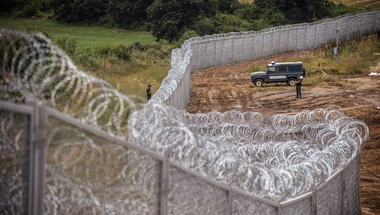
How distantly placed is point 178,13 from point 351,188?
1474 inches

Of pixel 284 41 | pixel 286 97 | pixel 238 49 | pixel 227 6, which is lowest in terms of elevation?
pixel 286 97

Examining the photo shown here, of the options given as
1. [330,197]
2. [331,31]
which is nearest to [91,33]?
[331,31]

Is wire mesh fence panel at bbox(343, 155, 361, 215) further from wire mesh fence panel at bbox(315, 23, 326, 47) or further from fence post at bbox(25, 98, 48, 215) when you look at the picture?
wire mesh fence panel at bbox(315, 23, 326, 47)

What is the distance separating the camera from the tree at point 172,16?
42281mm

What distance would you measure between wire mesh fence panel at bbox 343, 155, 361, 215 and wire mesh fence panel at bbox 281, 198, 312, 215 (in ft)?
4.40

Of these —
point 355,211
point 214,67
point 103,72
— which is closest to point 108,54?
point 103,72

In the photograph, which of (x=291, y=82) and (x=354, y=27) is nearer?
(x=291, y=82)

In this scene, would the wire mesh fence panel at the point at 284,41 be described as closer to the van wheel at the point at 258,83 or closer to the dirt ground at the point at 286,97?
the dirt ground at the point at 286,97

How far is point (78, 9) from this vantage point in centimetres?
5794

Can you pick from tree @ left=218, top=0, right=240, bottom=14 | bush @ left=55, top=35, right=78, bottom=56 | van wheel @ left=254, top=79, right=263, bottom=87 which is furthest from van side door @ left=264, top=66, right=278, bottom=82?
tree @ left=218, top=0, right=240, bottom=14

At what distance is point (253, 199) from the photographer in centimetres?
468

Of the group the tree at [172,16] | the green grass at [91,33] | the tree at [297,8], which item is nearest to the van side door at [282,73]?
the tree at [172,16]

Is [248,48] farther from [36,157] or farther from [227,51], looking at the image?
[36,157]

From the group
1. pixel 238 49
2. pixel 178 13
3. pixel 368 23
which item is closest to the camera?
pixel 238 49
